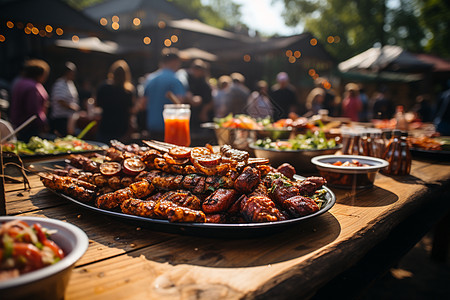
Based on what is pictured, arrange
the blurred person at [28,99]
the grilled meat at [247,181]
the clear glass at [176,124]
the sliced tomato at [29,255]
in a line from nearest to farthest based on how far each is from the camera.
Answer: the sliced tomato at [29,255] → the grilled meat at [247,181] → the clear glass at [176,124] → the blurred person at [28,99]

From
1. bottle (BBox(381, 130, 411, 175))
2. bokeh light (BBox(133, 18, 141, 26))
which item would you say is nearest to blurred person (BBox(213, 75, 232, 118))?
bottle (BBox(381, 130, 411, 175))

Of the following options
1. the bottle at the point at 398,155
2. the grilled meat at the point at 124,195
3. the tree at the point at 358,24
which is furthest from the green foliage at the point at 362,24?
the grilled meat at the point at 124,195

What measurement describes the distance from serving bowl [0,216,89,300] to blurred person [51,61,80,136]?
21.3ft

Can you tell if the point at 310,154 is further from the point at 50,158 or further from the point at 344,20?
the point at 344,20

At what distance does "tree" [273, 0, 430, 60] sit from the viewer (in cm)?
3231

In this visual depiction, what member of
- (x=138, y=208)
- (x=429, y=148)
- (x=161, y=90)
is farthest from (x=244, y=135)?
(x=161, y=90)

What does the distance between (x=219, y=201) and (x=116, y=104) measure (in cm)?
485

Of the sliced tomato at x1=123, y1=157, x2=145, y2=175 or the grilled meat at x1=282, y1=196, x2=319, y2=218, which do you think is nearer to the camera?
the grilled meat at x1=282, y1=196, x2=319, y2=218

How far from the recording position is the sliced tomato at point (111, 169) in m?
1.68

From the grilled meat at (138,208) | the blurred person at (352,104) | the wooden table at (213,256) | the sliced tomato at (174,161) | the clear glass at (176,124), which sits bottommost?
the wooden table at (213,256)

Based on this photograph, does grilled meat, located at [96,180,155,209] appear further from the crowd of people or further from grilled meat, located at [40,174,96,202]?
the crowd of people

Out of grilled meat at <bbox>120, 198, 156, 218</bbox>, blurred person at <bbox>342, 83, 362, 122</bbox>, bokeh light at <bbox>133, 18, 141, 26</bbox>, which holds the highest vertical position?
bokeh light at <bbox>133, 18, 141, 26</bbox>

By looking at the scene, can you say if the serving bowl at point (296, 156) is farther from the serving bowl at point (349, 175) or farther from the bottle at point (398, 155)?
the bottle at point (398, 155)

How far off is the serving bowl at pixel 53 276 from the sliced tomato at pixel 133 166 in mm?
721
